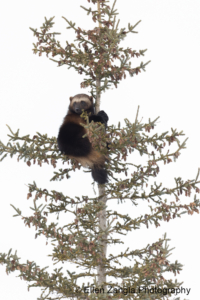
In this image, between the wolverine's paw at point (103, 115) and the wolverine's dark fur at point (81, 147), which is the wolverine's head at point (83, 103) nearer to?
the wolverine's dark fur at point (81, 147)

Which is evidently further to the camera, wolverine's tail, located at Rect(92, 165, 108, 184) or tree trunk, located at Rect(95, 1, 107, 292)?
wolverine's tail, located at Rect(92, 165, 108, 184)

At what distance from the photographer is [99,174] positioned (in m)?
7.30

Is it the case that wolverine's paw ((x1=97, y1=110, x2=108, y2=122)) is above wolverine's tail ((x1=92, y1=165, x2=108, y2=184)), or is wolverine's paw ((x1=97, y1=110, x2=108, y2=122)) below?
above

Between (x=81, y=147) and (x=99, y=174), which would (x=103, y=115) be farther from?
(x=99, y=174)

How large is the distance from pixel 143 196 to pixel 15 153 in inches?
85.9

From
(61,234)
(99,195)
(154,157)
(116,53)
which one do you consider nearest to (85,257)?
(61,234)

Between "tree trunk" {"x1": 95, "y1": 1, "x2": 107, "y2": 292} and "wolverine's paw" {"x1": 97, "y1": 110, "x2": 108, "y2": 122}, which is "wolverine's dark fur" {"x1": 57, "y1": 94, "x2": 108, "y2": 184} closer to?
"wolverine's paw" {"x1": 97, "y1": 110, "x2": 108, "y2": 122}

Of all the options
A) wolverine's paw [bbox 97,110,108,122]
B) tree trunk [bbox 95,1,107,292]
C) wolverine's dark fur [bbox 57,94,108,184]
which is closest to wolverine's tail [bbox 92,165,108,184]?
wolverine's dark fur [bbox 57,94,108,184]

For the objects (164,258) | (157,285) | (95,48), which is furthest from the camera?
(95,48)

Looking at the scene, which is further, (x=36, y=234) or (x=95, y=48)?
(x=95, y=48)

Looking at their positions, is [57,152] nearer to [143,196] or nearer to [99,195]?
[99,195]

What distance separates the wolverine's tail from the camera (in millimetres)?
7303

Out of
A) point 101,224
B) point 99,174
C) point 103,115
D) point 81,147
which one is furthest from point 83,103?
point 101,224

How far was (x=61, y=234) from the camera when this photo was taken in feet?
23.1
